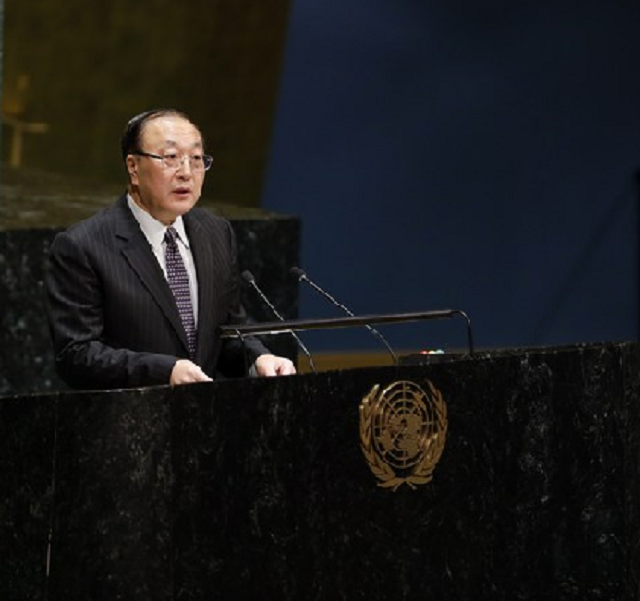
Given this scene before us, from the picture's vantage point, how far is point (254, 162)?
747 cm

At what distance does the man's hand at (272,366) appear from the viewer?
3.56 m

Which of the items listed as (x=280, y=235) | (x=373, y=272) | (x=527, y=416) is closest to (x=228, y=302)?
(x=527, y=416)

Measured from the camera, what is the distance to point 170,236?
369cm

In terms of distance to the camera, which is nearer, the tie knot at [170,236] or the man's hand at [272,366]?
the man's hand at [272,366]

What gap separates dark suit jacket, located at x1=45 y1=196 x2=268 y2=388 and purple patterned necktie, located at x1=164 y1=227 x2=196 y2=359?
0.06 ft

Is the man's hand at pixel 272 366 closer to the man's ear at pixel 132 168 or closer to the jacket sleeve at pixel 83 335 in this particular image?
the jacket sleeve at pixel 83 335

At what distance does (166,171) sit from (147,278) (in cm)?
19

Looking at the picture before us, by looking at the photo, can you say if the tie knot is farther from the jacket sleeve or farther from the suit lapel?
the jacket sleeve

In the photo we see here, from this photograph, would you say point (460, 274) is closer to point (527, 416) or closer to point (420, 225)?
point (420, 225)

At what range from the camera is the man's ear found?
3643mm

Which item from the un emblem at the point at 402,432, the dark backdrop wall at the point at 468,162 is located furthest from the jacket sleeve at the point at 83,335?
the dark backdrop wall at the point at 468,162

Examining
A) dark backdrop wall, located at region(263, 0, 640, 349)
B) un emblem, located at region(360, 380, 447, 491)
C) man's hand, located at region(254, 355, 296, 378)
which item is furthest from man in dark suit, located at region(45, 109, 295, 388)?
dark backdrop wall, located at region(263, 0, 640, 349)

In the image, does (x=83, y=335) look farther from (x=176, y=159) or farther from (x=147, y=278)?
(x=176, y=159)

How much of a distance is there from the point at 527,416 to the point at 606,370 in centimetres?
21
